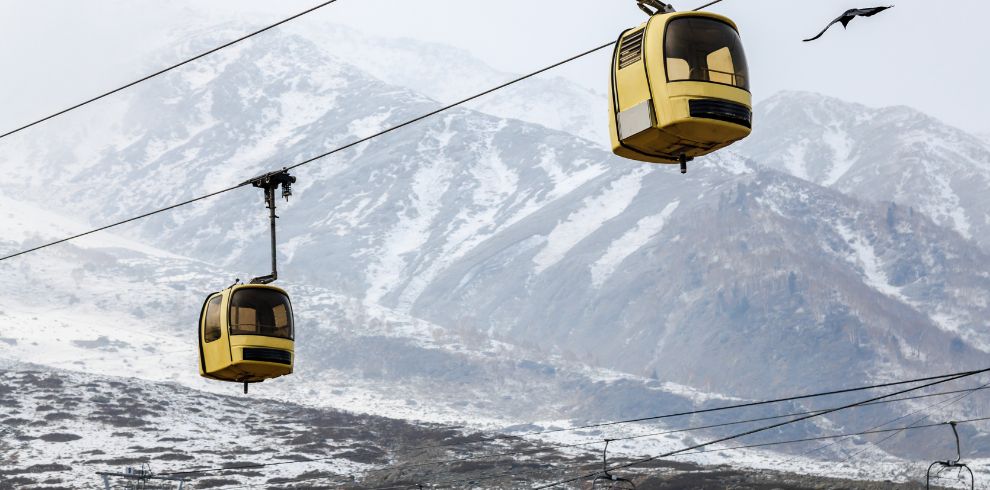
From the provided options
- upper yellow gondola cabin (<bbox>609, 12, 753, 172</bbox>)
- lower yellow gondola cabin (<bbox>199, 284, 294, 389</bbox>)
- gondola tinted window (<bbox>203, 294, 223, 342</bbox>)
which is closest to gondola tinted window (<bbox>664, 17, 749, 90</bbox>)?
upper yellow gondola cabin (<bbox>609, 12, 753, 172</bbox>)

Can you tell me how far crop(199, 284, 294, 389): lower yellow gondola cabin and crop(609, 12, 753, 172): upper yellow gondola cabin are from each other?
1348 cm

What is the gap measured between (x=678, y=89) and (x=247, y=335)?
14.9 metres

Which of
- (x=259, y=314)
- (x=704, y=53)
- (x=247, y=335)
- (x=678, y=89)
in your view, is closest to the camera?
(x=678, y=89)

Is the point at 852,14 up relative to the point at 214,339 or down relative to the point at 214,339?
up

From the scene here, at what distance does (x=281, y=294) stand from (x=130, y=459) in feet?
569

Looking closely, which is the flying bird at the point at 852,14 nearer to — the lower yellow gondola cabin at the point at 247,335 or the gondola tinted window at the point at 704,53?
the gondola tinted window at the point at 704,53

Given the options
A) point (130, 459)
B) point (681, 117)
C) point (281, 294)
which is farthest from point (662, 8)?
point (130, 459)

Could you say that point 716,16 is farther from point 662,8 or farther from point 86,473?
point 86,473

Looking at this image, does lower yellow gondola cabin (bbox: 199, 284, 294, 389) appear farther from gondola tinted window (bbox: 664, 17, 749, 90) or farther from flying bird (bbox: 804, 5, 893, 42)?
flying bird (bbox: 804, 5, 893, 42)

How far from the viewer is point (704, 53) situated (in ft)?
70.4

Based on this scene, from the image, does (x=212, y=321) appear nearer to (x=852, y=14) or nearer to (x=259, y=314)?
(x=259, y=314)

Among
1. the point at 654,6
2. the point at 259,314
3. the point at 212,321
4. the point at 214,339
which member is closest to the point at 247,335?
the point at 259,314

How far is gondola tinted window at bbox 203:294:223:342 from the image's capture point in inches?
1292

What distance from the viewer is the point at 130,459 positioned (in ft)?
650
